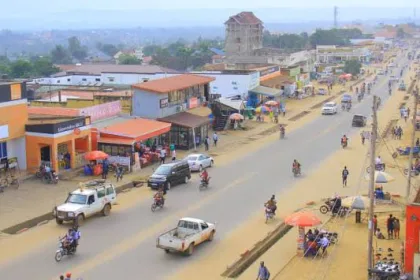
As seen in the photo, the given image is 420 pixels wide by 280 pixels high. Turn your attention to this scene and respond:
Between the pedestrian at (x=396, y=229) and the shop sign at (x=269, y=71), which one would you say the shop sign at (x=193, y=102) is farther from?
the pedestrian at (x=396, y=229)

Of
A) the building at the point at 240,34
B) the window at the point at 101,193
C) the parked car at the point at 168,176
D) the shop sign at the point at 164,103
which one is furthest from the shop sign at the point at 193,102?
the building at the point at 240,34

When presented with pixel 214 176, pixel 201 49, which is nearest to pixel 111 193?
pixel 214 176

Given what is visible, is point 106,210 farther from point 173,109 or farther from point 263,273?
point 173,109

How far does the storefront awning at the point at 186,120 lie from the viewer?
1682 inches

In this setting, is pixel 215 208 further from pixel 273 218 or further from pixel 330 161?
pixel 330 161

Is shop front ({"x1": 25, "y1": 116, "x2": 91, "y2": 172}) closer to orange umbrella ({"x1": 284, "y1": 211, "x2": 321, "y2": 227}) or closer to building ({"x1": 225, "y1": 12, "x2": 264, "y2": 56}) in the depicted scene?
orange umbrella ({"x1": 284, "y1": 211, "x2": 321, "y2": 227})

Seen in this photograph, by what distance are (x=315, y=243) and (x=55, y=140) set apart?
1617 centimetres

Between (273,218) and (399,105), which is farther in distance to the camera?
(399,105)

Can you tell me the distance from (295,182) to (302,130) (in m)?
19.9

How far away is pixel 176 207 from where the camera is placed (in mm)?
28312

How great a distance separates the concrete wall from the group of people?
21548mm

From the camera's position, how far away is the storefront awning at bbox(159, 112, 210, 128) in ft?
140

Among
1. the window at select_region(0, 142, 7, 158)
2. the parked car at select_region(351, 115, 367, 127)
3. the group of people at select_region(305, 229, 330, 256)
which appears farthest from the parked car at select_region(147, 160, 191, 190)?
the parked car at select_region(351, 115, 367, 127)

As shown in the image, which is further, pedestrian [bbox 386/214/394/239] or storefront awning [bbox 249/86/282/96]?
storefront awning [bbox 249/86/282/96]
